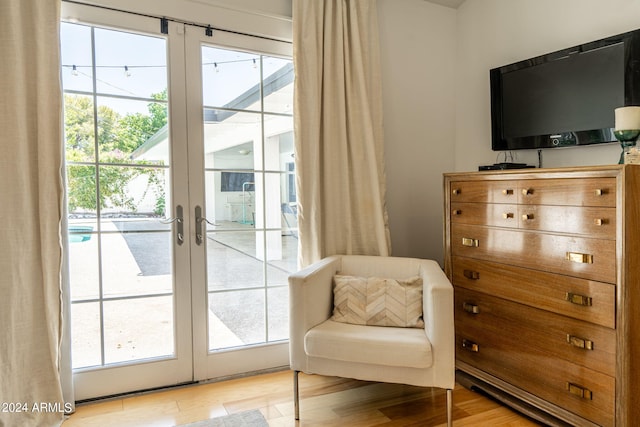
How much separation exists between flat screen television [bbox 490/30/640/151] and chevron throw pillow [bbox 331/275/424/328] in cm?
113

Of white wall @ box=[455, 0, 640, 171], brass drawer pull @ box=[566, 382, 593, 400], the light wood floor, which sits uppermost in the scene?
white wall @ box=[455, 0, 640, 171]

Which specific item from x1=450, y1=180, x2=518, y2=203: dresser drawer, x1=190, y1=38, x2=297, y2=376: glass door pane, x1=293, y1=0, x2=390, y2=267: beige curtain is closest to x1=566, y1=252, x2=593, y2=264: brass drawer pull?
x1=450, y1=180, x2=518, y2=203: dresser drawer

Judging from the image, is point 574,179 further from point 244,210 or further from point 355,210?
point 244,210

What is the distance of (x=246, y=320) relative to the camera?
8.91ft

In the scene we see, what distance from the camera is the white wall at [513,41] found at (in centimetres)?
231

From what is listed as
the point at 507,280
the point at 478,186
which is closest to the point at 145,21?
the point at 478,186

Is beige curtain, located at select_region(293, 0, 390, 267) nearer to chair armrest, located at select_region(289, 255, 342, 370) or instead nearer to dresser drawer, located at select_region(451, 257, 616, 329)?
chair armrest, located at select_region(289, 255, 342, 370)

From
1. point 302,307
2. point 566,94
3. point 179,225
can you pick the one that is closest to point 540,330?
point 302,307

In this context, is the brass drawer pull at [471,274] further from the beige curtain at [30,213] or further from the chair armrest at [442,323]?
the beige curtain at [30,213]

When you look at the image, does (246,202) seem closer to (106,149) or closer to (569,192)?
(106,149)

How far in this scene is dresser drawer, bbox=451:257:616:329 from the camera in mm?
1818

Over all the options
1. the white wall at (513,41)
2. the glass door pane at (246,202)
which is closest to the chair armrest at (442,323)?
the glass door pane at (246,202)

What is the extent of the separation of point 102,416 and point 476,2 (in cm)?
350

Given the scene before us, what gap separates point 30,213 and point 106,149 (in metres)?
0.50
